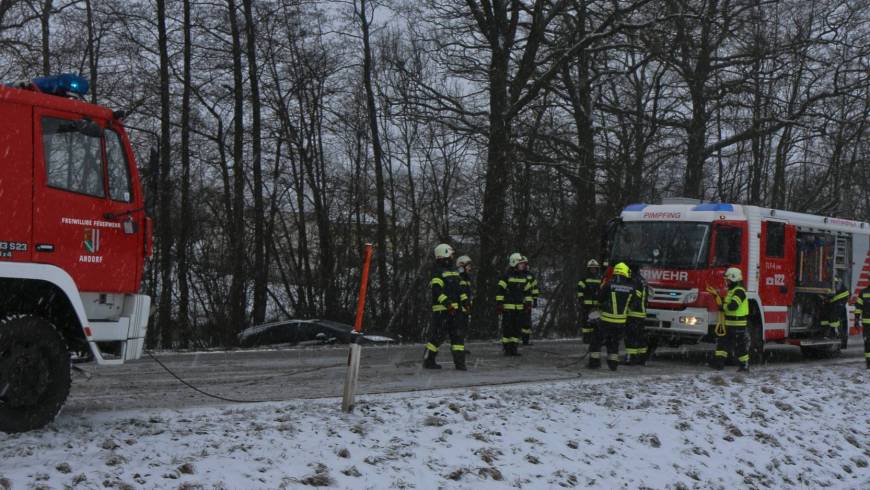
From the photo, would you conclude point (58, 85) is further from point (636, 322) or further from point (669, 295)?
point (669, 295)

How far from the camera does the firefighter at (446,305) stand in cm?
1306

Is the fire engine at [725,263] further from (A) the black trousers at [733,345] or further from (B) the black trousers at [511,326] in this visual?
(B) the black trousers at [511,326]

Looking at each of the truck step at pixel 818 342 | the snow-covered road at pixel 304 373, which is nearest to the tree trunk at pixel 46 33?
the snow-covered road at pixel 304 373

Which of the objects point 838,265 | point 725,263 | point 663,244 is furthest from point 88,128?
point 838,265

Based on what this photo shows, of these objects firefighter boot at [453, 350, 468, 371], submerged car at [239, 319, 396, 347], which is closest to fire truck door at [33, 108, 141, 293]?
firefighter boot at [453, 350, 468, 371]

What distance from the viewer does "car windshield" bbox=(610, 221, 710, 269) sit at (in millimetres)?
15781

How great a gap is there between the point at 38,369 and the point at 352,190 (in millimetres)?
20813

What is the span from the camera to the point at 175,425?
7414mm

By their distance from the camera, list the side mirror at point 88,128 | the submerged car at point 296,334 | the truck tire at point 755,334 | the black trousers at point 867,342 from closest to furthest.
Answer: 1. the side mirror at point 88,128
2. the truck tire at point 755,334
3. the black trousers at point 867,342
4. the submerged car at point 296,334

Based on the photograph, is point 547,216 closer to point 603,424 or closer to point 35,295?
point 603,424

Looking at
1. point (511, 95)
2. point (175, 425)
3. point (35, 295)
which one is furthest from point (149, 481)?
point (511, 95)

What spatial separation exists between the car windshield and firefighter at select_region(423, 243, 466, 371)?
4.62m

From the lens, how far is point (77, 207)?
290 inches

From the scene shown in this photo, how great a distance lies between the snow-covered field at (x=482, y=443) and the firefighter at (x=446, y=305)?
209 centimetres
